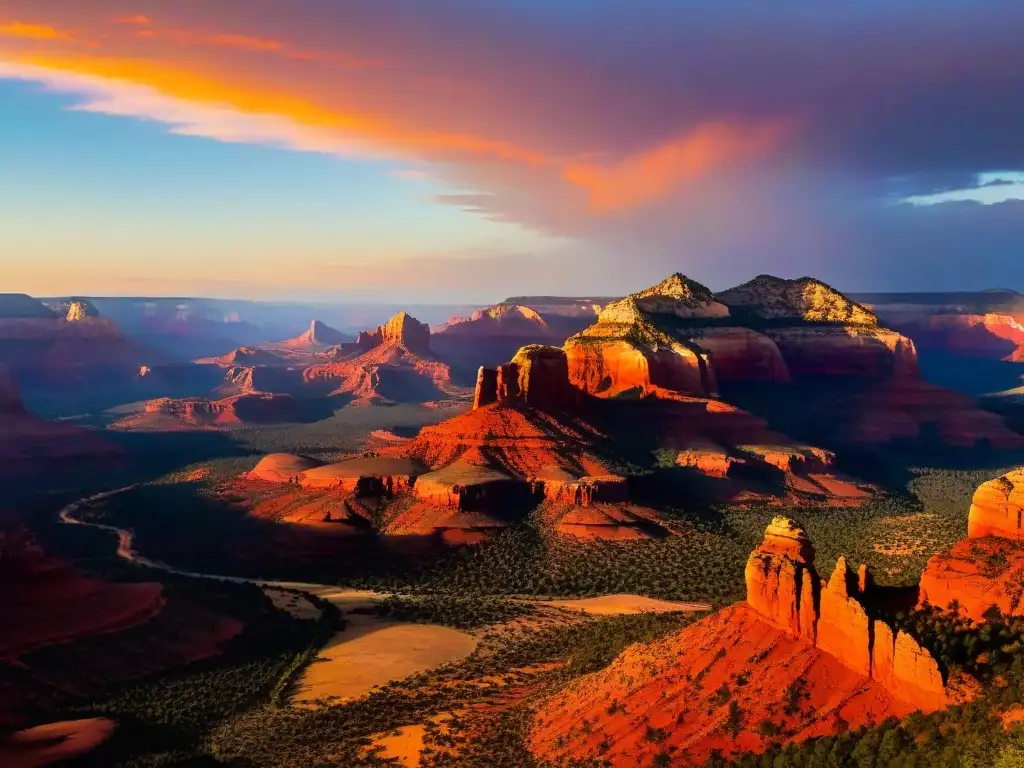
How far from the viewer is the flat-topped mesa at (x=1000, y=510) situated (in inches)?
1861

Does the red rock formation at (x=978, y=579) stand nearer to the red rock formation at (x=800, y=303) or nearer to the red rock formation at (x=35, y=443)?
the red rock formation at (x=800, y=303)

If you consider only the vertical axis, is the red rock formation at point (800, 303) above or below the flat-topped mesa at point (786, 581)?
above

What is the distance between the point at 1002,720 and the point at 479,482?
265ft

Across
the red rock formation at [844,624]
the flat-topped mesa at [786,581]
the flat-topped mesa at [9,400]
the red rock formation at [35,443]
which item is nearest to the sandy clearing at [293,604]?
the flat-topped mesa at [786,581]

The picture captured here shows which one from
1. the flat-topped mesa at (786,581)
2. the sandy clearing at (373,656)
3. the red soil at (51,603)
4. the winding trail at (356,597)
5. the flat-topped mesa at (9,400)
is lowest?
the winding trail at (356,597)

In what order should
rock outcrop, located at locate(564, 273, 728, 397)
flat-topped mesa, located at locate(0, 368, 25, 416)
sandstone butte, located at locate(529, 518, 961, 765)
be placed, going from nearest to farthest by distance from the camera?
sandstone butte, located at locate(529, 518, 961, 765) < rock outcrop, located at locate(564, 273, 728, 397) < flat-topped mesa, located at locate(0, 368, 25, 416)

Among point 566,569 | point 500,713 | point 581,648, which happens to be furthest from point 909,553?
point 500,713

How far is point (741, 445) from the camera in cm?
13862

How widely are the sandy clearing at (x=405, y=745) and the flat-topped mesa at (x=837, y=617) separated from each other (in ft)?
61.0

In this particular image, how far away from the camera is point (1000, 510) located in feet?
157

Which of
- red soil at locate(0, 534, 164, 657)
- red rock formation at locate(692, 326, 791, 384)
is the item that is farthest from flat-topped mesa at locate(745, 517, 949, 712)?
red rock formation at locate(692, 326, 791, 384)

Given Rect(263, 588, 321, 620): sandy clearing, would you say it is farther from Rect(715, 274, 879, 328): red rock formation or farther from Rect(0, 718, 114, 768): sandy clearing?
Rect(715, 274, 879, 328): red rock formation

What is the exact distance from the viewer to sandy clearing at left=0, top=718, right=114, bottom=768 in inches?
1907

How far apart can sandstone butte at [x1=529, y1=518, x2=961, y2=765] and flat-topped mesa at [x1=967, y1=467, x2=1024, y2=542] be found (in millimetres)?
7298
